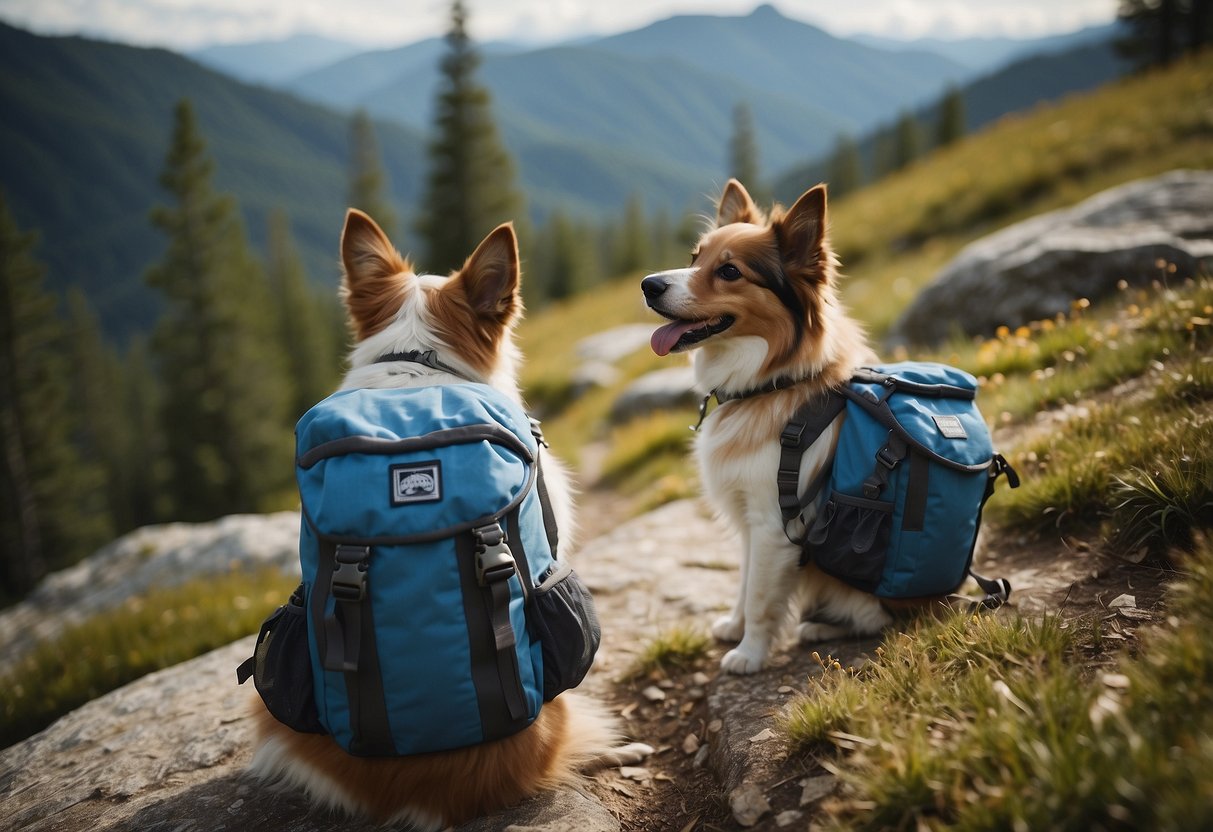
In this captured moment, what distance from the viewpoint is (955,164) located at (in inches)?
699

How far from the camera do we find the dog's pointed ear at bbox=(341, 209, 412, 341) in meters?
3.45

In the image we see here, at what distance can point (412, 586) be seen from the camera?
234cm

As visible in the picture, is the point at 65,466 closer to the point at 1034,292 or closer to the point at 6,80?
the point at 1034,292

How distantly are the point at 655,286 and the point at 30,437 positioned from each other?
2971 centimetres

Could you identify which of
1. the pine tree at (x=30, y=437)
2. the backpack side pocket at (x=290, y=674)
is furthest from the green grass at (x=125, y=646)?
the pine tree at (x=30, y=437)

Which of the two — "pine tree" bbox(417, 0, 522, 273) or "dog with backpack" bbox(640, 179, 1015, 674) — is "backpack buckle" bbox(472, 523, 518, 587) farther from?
"pine tree" bbox(417, 0, 522, 273)

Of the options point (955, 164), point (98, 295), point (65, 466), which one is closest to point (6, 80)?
point (98, 295)

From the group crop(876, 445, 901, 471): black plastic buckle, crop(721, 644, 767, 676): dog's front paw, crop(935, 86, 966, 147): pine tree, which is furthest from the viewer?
crop(935, 86, 966, 147): pine tree

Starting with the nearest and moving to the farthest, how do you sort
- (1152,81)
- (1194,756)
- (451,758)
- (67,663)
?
(1194,756), (451,758), (67,663), (1152,81)

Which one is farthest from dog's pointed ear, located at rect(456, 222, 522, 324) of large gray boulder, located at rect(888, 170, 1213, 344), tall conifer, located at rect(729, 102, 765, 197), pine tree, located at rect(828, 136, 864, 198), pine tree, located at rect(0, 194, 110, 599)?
pine tree, located at rect(828, 136, 864, 198)

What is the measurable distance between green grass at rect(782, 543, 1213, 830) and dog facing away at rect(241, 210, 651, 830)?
97 cm

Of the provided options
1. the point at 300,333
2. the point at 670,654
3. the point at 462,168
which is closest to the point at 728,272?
the point at 670,654

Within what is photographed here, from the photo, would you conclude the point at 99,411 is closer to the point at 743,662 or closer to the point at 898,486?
the point at 743,662

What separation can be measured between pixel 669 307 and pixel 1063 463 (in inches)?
99.5
